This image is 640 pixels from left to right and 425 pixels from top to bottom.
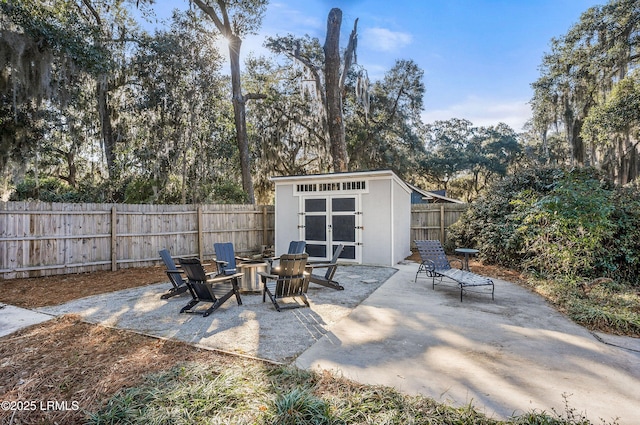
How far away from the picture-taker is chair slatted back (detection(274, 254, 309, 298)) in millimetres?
4426

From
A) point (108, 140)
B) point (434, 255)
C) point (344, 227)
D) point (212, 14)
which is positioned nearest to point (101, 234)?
point (108, 140)

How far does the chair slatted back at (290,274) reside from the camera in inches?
174

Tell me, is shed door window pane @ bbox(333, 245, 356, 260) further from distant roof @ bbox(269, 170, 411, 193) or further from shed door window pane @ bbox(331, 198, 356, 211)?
distant roof @ bbox(269, 170, 411, 193)

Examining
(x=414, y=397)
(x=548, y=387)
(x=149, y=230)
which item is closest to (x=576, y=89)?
(x=548, y=387)

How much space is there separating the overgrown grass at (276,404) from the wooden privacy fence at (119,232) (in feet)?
19.8

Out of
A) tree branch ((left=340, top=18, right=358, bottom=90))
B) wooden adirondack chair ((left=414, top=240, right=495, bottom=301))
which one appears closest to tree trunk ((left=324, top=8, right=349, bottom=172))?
tree branch ((left=340, top=18, right=358, bottom=90))

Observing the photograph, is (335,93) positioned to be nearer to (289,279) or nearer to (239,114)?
(239,114)

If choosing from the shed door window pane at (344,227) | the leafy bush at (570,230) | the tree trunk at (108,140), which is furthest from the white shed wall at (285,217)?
the tree trunk at (108,140)

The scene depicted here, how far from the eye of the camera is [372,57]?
42.8 feet

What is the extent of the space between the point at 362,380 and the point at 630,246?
630 centimetres

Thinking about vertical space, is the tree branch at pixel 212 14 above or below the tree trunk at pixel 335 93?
above

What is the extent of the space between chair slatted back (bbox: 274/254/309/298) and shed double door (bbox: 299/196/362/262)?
3854 mm

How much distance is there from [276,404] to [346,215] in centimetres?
653

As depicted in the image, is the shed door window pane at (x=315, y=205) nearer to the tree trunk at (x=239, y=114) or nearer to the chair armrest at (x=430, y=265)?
the chair armrest at (x=430, y=265)
